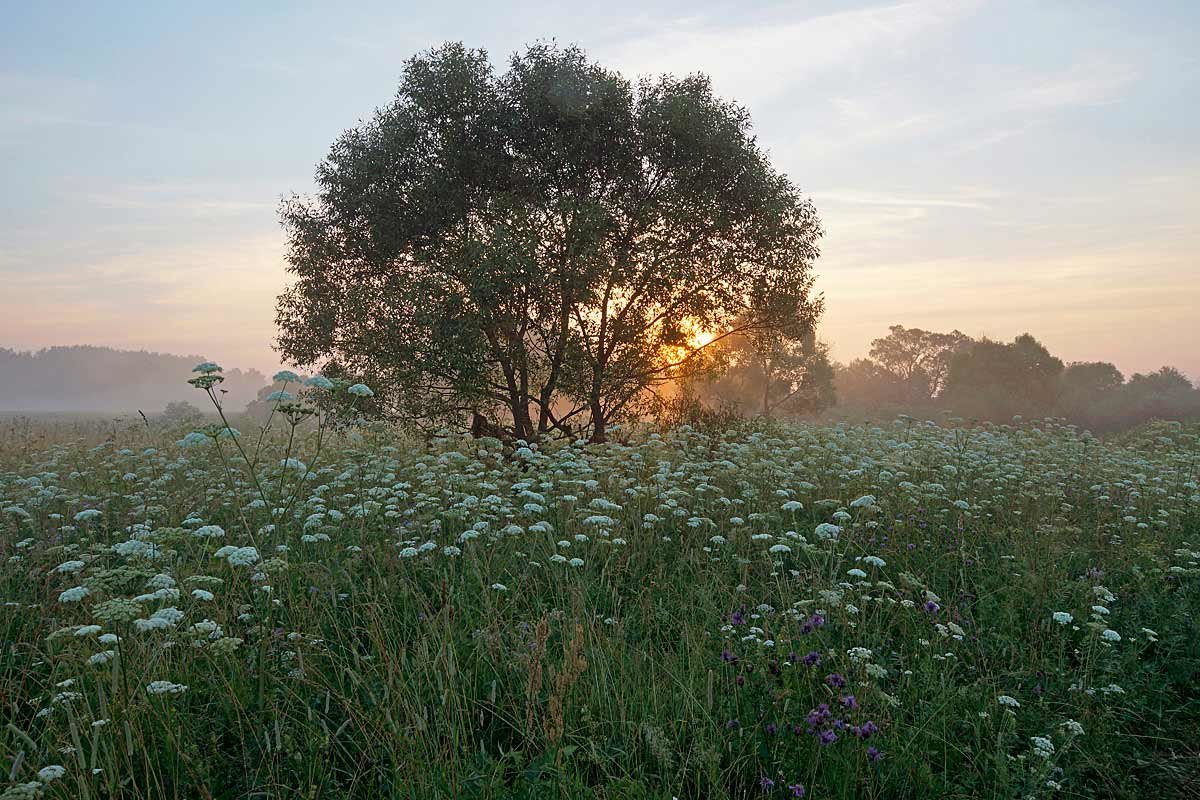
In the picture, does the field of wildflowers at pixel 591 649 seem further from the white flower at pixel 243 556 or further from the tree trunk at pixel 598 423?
the tree trunk at pixel 598 423

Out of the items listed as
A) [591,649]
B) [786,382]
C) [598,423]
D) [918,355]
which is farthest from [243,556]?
[918,355]

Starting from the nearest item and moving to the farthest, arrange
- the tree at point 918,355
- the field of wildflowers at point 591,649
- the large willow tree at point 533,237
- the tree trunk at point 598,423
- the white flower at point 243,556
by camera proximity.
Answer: the field of wildflowers at point 591,649 < the white flower at point 243,556 < the large willow tree at point 533,237 < the tree trunk at point 598,423 < the tree at point 918,355

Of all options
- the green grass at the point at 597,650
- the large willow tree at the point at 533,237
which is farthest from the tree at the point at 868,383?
the green grass at the point at 597,650

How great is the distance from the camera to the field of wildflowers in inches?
155

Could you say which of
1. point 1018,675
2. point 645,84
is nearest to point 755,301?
point 645,84

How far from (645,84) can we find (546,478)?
1108cm

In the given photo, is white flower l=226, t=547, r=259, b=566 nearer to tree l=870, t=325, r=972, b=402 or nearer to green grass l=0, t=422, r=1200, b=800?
green grass l=0, t=422, r=1200, b=800

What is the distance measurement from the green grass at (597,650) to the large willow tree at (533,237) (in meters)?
5.67

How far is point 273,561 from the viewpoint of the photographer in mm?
3943

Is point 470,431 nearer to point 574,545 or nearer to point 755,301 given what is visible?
point 755,301

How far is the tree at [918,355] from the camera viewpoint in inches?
2468

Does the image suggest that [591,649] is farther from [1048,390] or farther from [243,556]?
[1048,390]

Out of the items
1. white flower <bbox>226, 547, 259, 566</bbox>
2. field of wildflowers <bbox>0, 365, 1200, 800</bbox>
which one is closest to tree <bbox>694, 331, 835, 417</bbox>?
field of wildflowers <bbox>0, 365, 1200, 800</bbox>

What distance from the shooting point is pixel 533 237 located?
14.8m
